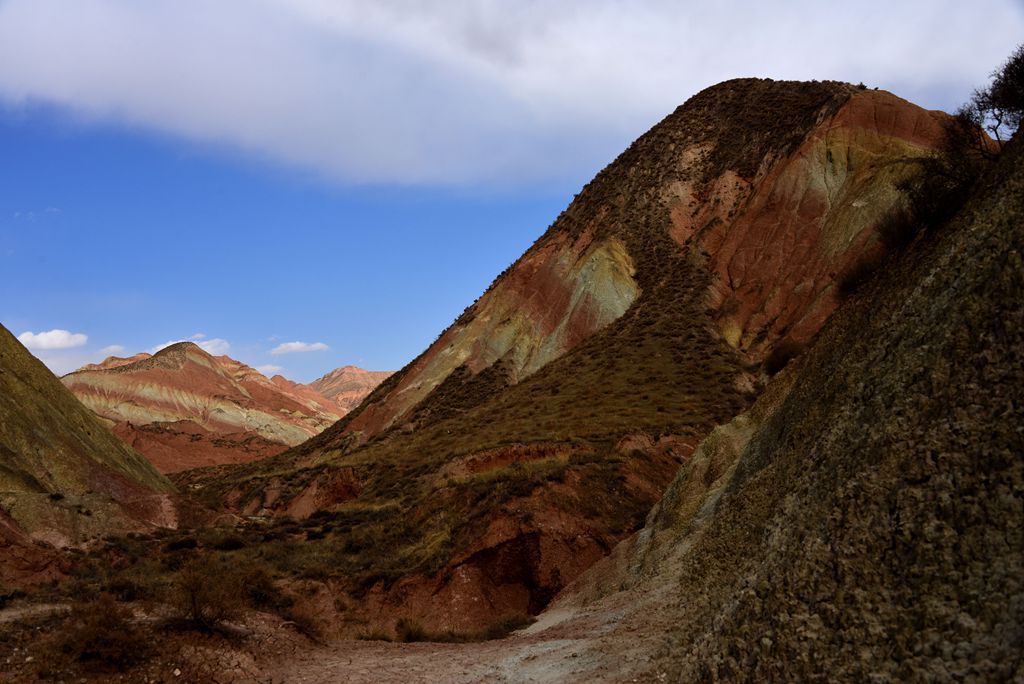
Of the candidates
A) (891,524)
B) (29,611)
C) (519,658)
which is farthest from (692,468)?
(29,611)

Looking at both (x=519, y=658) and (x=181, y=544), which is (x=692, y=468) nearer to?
(x=519, y=658)

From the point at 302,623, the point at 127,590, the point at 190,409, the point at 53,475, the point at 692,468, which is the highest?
the point at 190,409

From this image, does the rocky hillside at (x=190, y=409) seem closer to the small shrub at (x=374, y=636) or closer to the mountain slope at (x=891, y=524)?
the small shrub at (x=374, y=636)

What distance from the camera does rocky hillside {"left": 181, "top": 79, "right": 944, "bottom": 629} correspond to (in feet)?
68.8

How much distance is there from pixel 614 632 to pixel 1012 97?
751 inches

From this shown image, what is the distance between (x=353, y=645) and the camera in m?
13.6

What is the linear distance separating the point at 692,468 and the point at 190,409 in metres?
116

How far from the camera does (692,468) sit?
685 inches

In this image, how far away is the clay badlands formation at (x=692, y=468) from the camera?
216 inches

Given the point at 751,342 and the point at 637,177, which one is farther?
the point at 637,177

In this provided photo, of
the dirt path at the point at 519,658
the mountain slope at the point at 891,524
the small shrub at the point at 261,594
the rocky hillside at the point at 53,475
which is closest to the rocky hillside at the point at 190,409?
the rocky hillside at the point at 53,475

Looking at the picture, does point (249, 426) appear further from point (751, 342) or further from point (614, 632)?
point (614, 632)

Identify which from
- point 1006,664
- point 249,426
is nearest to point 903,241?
point 1006,664

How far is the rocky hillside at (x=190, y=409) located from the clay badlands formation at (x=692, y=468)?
3961cm
